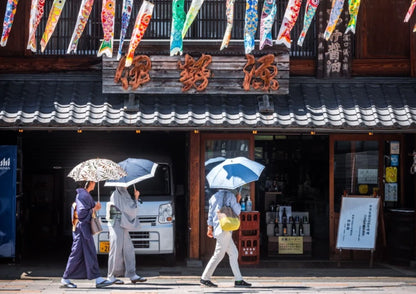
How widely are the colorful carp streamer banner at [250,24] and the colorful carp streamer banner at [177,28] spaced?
4.32 ft

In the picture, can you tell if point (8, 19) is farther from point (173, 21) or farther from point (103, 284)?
point (103, 284)

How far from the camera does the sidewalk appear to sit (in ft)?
39.1

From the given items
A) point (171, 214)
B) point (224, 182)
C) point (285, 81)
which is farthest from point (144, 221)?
point (285, 81)

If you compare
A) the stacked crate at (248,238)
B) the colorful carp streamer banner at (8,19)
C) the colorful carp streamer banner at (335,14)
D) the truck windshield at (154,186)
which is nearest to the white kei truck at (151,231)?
the truck windshield at (154,186)

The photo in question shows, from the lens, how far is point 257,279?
42.9ft

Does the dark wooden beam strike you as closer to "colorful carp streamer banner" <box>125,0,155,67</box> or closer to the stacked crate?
the stacked crate

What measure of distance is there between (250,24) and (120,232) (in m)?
5.08

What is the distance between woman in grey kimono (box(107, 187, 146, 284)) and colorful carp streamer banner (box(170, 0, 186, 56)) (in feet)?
10.5

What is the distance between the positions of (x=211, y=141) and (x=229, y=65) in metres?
1.85

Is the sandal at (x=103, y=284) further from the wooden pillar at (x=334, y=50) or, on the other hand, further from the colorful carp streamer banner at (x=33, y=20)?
the wooden pillar at (x=334, y=50)

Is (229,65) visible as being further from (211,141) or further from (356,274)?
(356,274)

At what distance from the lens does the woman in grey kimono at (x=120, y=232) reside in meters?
12.0

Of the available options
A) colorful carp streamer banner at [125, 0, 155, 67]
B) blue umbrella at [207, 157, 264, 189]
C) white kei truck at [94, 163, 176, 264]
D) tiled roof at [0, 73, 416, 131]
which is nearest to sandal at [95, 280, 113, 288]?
white kei truck at [94, 163, 176, 264]

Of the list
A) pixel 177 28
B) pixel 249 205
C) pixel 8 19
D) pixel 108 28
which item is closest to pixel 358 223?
pixel 249 205
